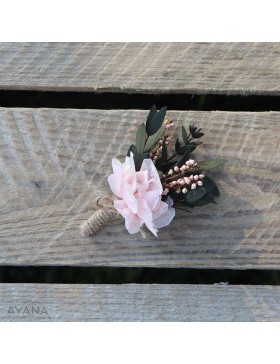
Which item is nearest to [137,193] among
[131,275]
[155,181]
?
[155,181]

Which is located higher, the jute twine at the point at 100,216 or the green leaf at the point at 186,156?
the green leaf at the point at 186,156

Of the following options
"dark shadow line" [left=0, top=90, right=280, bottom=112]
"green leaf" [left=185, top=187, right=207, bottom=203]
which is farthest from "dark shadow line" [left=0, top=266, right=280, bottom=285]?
"dark shadow line" [left=0, top=90, right=280, bottom=112]

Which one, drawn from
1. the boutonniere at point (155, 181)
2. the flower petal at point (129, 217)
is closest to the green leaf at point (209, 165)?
the boutonniere at point (155, 181)

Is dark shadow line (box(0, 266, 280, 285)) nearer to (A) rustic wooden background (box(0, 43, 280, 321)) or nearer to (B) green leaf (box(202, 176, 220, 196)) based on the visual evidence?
(A) rustic wooden background (box(0, 43, 280, 321))

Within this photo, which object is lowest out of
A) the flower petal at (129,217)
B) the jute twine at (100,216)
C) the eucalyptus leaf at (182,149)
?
the jute twine at (100,216)

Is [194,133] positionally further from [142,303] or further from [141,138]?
[142,303]

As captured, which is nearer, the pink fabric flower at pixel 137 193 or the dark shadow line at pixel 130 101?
the pink fabric flower at pixel 137 193

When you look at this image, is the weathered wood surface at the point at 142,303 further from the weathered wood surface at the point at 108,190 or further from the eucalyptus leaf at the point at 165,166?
the eucalyptus leaf at the point at 165,166
